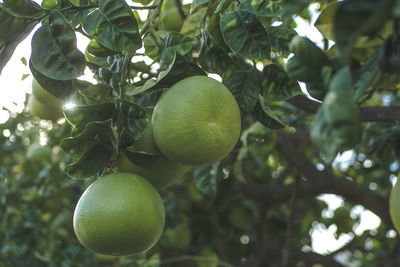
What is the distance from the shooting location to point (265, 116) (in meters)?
1.32

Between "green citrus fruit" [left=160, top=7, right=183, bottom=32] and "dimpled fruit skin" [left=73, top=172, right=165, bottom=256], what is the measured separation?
1.25 m

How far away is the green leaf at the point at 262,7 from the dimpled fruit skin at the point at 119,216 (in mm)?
536

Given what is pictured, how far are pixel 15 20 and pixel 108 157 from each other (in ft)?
1.43

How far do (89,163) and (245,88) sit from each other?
1.59 feet

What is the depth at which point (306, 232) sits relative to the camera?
4176mm

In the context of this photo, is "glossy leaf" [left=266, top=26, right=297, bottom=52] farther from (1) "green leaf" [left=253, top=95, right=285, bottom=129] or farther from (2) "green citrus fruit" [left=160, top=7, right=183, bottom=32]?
(2) "green citrus fruit" [left=160, top=7, right=183, bottom=32]

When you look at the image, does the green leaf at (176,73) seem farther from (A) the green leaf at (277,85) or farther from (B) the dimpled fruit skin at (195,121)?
(A) the green leaf at (277,85)

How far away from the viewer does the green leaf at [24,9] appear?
1.14m

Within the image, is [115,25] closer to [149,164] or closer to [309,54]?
[149,164]

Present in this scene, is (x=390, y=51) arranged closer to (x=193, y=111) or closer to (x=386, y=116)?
(x=193, y=111)

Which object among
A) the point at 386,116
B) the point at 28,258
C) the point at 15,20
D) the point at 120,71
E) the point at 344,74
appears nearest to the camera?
the point at 344,74

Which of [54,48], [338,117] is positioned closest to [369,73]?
[338,117]

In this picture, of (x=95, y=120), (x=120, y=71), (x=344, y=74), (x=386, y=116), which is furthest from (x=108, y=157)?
(x=386, y=116)

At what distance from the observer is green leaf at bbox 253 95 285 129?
4.26ft
